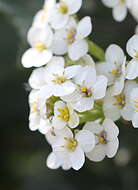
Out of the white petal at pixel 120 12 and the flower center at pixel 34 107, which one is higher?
the white petal at pixel 120 12

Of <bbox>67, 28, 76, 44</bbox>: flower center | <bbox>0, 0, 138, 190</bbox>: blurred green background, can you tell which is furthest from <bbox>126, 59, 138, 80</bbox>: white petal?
<bbox>0, 0, 138, 190</bbox>: blurred green background

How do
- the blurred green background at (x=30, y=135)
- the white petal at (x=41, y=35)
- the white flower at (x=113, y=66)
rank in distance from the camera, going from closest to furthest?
1. the white flower at (x=113, y=66)
2. the white petal at (x=41, y=35)
3. the blurred green background at (x=30, y=135)

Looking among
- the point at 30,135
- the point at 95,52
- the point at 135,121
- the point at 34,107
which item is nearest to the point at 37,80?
the point at 34,107

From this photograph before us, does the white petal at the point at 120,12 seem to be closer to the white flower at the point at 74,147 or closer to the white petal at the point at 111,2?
the white petal at the point at 111,2

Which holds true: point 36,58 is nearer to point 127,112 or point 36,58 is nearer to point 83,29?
point 83,29

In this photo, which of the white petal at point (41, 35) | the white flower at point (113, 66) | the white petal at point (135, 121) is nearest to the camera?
the white petal at point (135, 121)

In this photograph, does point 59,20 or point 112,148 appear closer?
point 112,148

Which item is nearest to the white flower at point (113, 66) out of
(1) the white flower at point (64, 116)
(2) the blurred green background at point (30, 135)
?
(1) the white flower at point (64, 116)
